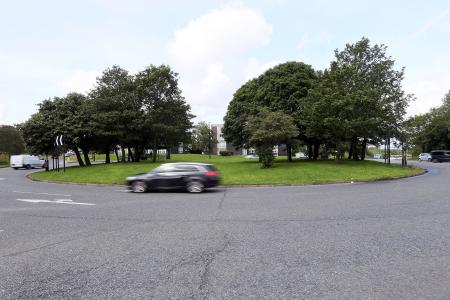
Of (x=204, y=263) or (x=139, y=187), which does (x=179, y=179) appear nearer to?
(x=139, y=187)

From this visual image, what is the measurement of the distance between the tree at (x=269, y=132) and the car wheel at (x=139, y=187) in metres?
12.3

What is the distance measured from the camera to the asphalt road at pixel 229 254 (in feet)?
12.8

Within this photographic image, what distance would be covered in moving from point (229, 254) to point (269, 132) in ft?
69.5

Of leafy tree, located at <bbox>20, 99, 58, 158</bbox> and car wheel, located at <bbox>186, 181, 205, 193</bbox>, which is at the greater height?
leafy tree, located at <bbox>20, 99, 58, 158</bbox>

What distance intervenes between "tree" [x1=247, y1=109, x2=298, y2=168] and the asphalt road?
16.6 meters

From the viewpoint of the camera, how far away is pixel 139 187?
52.1 ft

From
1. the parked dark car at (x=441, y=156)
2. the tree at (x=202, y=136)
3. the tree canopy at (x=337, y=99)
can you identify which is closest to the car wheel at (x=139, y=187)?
the tree canopy at (x=337, y=99)

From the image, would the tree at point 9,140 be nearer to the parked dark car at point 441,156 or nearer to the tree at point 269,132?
the tree at point 269,132

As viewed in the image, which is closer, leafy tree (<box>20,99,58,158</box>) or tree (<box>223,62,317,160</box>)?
leafy tree (<box>20,99,58,158</box>)

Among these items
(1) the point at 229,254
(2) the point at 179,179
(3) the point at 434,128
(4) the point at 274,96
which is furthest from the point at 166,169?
(3) the point at 434,128

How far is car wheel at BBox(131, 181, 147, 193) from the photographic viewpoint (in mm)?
15834

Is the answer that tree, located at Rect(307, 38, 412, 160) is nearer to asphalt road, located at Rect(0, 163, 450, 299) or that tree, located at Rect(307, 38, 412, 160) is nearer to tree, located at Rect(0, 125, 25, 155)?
asphalt road, located at Rect(0, 163, 450, 299)

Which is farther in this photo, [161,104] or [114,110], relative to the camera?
[161,104]

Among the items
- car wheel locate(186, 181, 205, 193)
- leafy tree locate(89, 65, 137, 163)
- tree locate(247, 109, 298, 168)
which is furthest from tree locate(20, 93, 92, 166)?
car wheel locate(186, 181, 205, 193)
